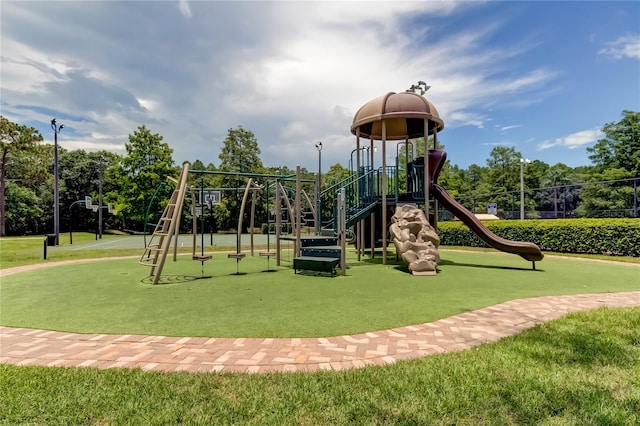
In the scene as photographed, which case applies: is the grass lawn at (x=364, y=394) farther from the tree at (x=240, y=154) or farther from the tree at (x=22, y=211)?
the tree at (x=22, y=211)

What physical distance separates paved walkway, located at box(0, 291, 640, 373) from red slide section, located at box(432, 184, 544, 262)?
5.80 m

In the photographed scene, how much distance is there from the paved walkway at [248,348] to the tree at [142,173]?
3374 cm

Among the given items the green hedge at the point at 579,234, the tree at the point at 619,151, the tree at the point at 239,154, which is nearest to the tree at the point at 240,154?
the tree at the point at 239,154

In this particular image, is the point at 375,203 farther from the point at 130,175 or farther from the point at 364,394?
the point at 130,175

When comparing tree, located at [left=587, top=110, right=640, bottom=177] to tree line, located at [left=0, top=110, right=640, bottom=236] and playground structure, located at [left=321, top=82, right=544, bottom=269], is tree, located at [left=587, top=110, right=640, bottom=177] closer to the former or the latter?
tree line, located at [left=0, top=110, right=640, bottom=236]

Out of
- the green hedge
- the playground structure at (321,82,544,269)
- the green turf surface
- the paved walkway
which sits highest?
the playground structure at (321,82,544,269)

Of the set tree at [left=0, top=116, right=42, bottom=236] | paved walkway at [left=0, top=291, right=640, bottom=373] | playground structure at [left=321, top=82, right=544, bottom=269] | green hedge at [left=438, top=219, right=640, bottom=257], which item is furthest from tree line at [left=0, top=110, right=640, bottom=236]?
paved walkway at [left=0, top=291, right=640, bottom=373]

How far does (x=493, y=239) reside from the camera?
10.4 m

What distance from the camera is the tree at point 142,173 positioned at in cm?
3600

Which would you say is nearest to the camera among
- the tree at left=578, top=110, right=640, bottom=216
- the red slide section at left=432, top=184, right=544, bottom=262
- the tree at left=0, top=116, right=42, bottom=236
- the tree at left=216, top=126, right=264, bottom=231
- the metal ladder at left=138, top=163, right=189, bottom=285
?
the metal ladder at left=138, top=163, right=189, bottom=285

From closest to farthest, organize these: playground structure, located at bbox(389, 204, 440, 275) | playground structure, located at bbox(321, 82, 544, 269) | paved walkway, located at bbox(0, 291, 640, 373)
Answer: paved walkway, located at bbox(0, 291, 640, 373), playground structure, located at bbox(389, 204, 440, 275), playground structure, located at bbox(321, 82, 544, 269)

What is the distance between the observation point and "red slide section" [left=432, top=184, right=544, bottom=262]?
32.1 feet

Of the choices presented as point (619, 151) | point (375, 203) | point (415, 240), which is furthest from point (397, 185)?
point (619, 151)

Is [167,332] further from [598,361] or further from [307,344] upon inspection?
[598,361]
